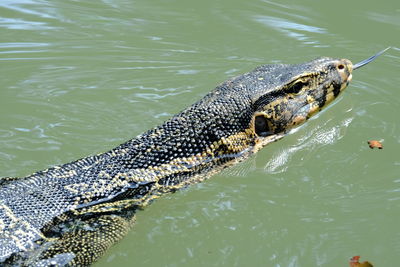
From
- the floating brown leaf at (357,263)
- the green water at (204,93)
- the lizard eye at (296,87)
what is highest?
the lizard eye at (296,87)

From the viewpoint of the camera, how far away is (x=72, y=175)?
456 cm

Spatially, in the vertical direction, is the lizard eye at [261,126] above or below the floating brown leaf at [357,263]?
above

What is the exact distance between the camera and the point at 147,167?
189 inches

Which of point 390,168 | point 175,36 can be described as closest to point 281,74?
point 390,168

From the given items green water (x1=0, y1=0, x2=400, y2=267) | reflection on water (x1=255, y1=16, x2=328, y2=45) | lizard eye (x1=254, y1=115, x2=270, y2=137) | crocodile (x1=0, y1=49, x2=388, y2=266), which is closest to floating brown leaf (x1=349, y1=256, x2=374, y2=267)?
green water (x1=0, y1=0, x2=400, y2=267)

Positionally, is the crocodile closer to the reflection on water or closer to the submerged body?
the submerged body

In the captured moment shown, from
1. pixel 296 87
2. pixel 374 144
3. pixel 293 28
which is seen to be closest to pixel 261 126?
pixel 296 87

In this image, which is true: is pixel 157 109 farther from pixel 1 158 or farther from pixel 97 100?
pixel 1 158

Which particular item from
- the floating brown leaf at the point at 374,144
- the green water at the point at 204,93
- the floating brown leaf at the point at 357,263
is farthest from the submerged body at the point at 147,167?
the floating brown leaf at the point at 357,263

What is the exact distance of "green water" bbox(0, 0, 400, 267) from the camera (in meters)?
4.89

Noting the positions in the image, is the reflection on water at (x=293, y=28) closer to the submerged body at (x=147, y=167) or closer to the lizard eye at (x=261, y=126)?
the submerged body at (x=147, y=167)

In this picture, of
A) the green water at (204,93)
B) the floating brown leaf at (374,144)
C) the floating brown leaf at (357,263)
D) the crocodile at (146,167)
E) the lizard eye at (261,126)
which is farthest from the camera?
the floating brown leaf at (374,144)

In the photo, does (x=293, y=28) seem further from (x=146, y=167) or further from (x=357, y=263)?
(x=357, y=263)

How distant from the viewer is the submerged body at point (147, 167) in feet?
14.1
